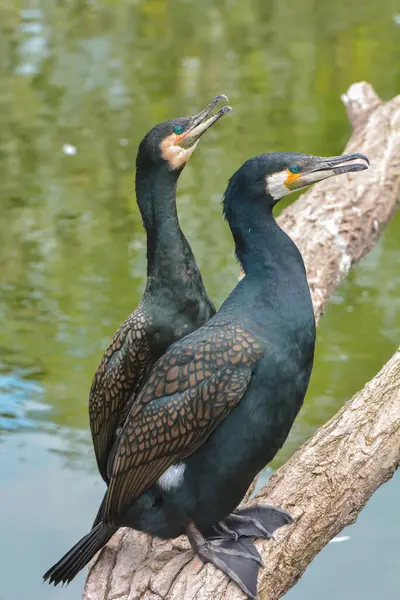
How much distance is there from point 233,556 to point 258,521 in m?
0.15

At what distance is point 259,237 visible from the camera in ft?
10.7

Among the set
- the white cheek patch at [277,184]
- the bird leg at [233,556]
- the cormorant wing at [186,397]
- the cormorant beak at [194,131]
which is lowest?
the bird leg at [233,556]

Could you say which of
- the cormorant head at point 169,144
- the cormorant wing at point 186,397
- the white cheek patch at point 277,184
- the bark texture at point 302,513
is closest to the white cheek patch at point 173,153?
the cormorant head at point 169,144

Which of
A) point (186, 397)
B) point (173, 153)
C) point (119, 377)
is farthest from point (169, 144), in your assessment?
point (186, 397)

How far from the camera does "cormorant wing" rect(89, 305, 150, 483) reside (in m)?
3.45

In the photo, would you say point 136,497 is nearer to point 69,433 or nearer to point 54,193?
point 69,433

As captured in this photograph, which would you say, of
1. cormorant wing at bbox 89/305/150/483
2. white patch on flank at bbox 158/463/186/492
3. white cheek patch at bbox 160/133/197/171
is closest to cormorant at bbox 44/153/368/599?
white patch on flank at bbox 158/463/186/492

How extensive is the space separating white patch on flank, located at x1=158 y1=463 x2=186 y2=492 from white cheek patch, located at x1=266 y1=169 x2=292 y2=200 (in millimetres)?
860

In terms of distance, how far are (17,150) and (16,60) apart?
7.10 ft

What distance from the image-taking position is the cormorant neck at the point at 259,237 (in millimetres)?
3244

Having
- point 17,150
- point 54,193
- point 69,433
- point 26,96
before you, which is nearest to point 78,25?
point 26,96

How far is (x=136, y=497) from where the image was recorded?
3.22m

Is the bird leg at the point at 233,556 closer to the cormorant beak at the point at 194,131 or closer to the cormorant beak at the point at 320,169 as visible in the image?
the cormorant beak at the point at 320,169

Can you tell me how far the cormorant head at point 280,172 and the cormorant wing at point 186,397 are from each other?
437 mm
